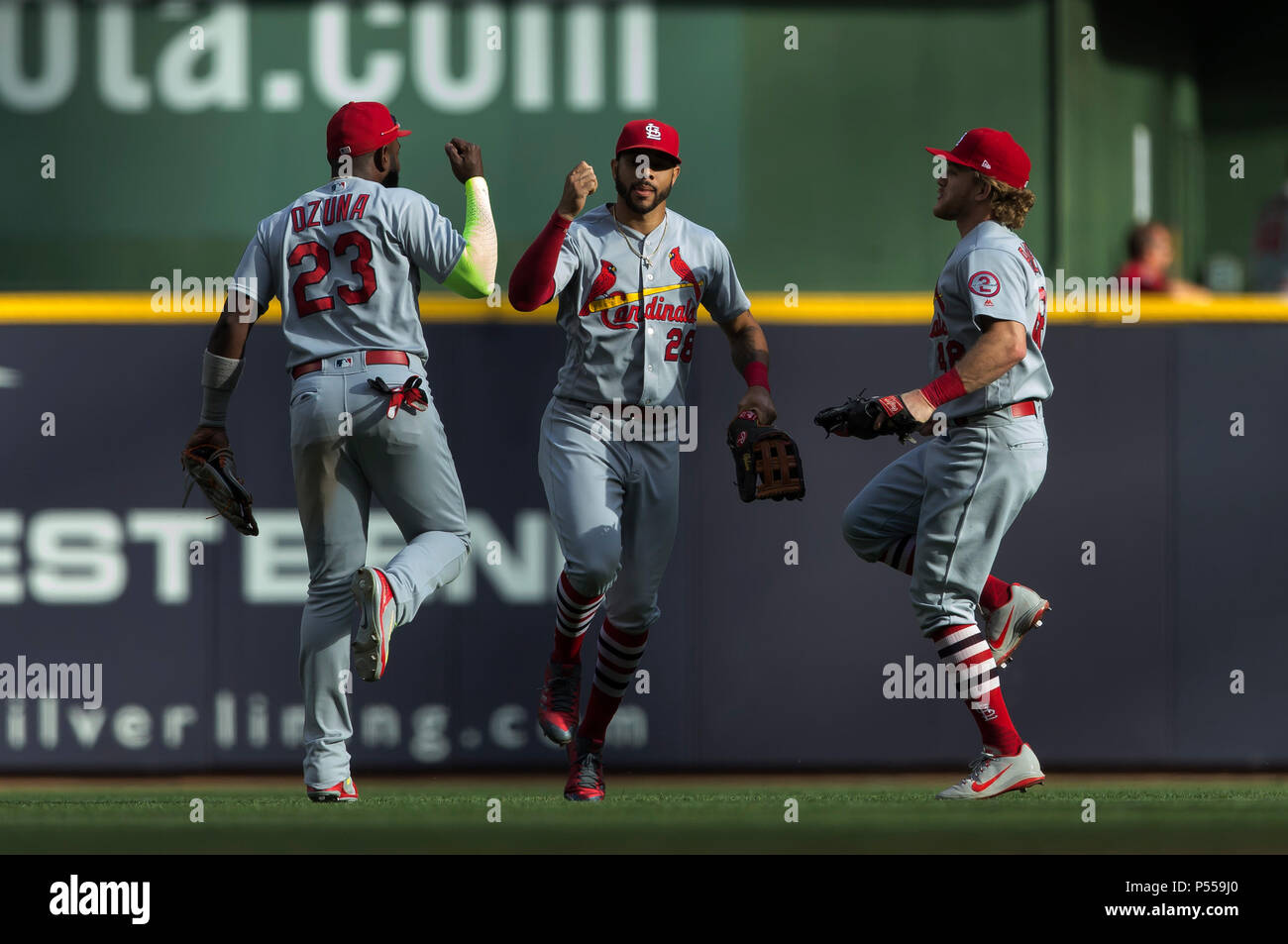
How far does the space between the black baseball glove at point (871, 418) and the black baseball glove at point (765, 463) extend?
300 mm

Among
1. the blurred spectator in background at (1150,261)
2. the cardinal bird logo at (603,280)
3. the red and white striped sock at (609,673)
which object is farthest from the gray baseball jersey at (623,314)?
the blurred spectator in background at (1150,261)

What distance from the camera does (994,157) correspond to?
4.82 metres

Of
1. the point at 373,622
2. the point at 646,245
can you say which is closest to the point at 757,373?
the point at 646,245

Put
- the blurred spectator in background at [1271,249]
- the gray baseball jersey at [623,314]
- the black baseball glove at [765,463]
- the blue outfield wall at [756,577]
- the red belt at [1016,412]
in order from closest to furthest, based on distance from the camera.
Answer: the red belt at [1016,412], the black baseball glove at [765,463], the gray baseball jersey at [623,314], the blue outfield wall at [756,577], the blurred spectator in background at [1271,249]

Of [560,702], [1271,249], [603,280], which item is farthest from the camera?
[1271,249]

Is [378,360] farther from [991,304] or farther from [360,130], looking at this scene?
[991,304]

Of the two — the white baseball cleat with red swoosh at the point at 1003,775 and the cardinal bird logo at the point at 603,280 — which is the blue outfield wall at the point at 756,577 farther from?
the white baseball cleat with red swoosh at the point at 1003,775

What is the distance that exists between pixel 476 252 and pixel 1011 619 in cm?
191

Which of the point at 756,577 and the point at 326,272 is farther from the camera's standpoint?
the point at 756,577

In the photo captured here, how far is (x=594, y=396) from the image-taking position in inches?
202

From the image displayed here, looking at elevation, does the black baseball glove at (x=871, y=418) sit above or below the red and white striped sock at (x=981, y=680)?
above

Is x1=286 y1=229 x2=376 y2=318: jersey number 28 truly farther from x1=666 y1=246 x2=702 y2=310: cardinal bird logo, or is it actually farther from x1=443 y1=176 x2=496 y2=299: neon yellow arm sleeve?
x1=666 y1=246 x2=702 y2=310: cardinal bird logo

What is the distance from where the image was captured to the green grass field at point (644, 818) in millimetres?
4590

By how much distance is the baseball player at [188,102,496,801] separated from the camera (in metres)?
4.75
